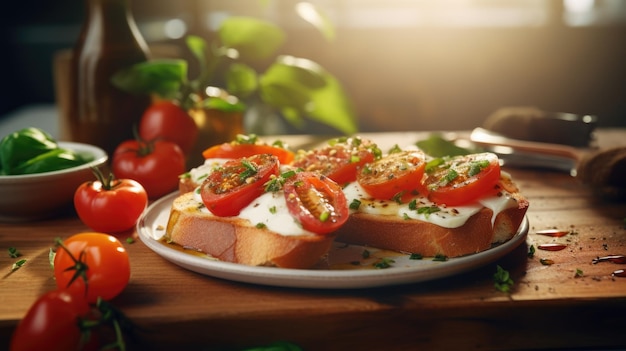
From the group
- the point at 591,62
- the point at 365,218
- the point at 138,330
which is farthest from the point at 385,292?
the point at 591,62

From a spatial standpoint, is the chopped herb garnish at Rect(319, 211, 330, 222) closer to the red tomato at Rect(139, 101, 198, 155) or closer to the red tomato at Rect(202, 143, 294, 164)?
the red tomato at Rect(202, 143, 294, 164)

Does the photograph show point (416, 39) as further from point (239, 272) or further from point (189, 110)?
point (239, 272)

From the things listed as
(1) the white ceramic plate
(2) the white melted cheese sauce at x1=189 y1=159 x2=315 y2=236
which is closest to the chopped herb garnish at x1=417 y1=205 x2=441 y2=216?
(1) the white ceramic plate

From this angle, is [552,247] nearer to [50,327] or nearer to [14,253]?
[50,327]

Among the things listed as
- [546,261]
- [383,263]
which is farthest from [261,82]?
[546,261]

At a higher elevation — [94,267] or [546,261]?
[94,267]

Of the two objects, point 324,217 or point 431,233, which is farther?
point 431,233
